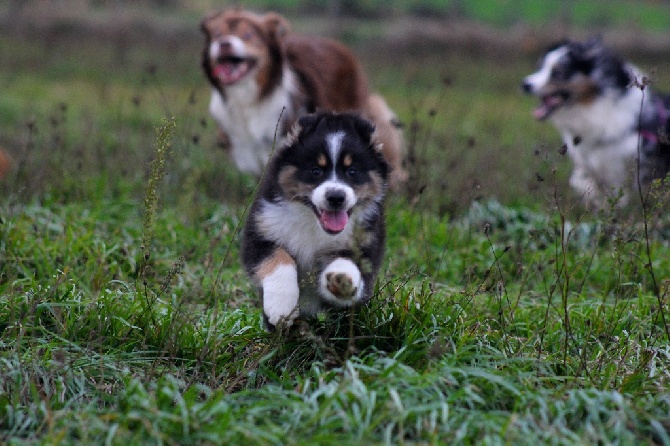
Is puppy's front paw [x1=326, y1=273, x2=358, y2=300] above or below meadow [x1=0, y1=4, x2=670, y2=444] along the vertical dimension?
above

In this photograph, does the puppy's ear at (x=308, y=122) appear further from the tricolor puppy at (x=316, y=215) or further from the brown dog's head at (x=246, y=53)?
the brown dog's head at (x=246, y=53)

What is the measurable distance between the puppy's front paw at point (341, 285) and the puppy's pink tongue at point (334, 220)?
0.26m

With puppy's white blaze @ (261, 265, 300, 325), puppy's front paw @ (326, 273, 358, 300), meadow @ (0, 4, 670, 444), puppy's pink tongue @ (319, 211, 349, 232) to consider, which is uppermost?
puppy's pink tongue @ (319, 211, 349, 232)

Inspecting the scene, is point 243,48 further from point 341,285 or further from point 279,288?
point 341,285

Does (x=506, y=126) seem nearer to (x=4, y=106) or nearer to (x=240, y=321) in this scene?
(x=4, y=106)

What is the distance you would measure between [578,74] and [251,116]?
307 cm

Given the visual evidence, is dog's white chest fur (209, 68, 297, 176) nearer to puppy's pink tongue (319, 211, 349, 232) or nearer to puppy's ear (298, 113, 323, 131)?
puppy's ear (298, 113, 323, 131)

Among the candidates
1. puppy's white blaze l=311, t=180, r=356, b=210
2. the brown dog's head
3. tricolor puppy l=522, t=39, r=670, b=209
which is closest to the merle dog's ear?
tricolor puppy l=522, t=39, r=670, b=209

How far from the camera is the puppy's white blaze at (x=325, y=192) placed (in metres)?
4.00

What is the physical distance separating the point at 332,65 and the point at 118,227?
10.2 feet

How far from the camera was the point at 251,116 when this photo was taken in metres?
8.02

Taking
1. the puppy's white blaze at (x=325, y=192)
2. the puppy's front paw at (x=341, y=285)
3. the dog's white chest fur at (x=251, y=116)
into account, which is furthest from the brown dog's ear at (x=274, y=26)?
the puppy's front paw at (x=341, y=285)

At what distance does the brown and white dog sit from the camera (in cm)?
778

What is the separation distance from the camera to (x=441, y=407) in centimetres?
330
